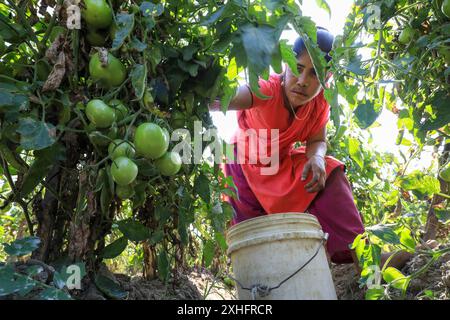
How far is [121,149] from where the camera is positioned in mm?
776

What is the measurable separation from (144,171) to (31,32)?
0.31 meters

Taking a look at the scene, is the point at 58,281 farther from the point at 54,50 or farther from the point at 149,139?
the point at 54,50

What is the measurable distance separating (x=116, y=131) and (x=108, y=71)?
0.10 meters

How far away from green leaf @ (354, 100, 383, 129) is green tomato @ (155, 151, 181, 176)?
14.3 inches

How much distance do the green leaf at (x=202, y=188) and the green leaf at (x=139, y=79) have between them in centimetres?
23

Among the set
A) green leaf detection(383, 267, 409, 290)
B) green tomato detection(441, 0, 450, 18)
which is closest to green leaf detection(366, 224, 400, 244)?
green leaf detection(383, 267, 409, 290)

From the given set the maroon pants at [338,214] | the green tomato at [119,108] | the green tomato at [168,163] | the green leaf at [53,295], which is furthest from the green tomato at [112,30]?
the maroon pants at [338,214]

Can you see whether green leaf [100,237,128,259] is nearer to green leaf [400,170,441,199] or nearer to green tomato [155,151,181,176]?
green tomato [155,151,181,176]

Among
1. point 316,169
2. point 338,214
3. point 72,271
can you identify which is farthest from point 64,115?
point 338,214

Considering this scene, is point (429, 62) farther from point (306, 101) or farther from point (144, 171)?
point (144, 171)

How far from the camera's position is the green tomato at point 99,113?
29.7 inches

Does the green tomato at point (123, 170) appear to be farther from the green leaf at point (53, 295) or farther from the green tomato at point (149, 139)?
the green leaf at point (53, 295)

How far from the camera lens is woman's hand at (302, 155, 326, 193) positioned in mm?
1518
